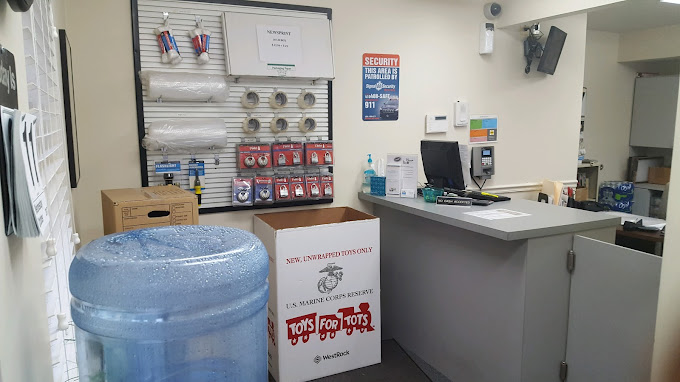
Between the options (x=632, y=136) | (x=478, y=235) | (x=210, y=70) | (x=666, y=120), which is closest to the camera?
(x=478, y=235)

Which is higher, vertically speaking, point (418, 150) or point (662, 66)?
point (662, 66)

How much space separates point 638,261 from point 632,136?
4.61 m

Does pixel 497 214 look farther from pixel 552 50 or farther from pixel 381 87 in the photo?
pixel 552 50

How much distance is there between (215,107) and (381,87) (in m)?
1.26

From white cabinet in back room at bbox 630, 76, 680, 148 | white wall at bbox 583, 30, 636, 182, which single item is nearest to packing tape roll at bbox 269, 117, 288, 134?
white wall at bbox 583, 30, 636, 182

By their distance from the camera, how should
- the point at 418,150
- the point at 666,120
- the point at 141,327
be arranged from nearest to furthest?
the point at 141,327
the point at 418,150
the point at 666,120

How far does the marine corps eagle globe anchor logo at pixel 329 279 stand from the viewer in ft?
9.66

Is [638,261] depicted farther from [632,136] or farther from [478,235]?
[632,136]

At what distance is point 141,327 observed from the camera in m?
0.96

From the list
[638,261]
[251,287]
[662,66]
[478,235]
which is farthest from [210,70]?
[662,66]

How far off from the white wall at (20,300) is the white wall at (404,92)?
204 cm

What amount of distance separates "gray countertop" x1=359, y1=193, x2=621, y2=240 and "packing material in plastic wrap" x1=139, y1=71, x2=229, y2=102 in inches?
54.5

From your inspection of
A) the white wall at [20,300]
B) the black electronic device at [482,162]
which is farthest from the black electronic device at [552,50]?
the white wall at [20,300]

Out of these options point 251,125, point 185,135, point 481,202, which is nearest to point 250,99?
point 251,125
